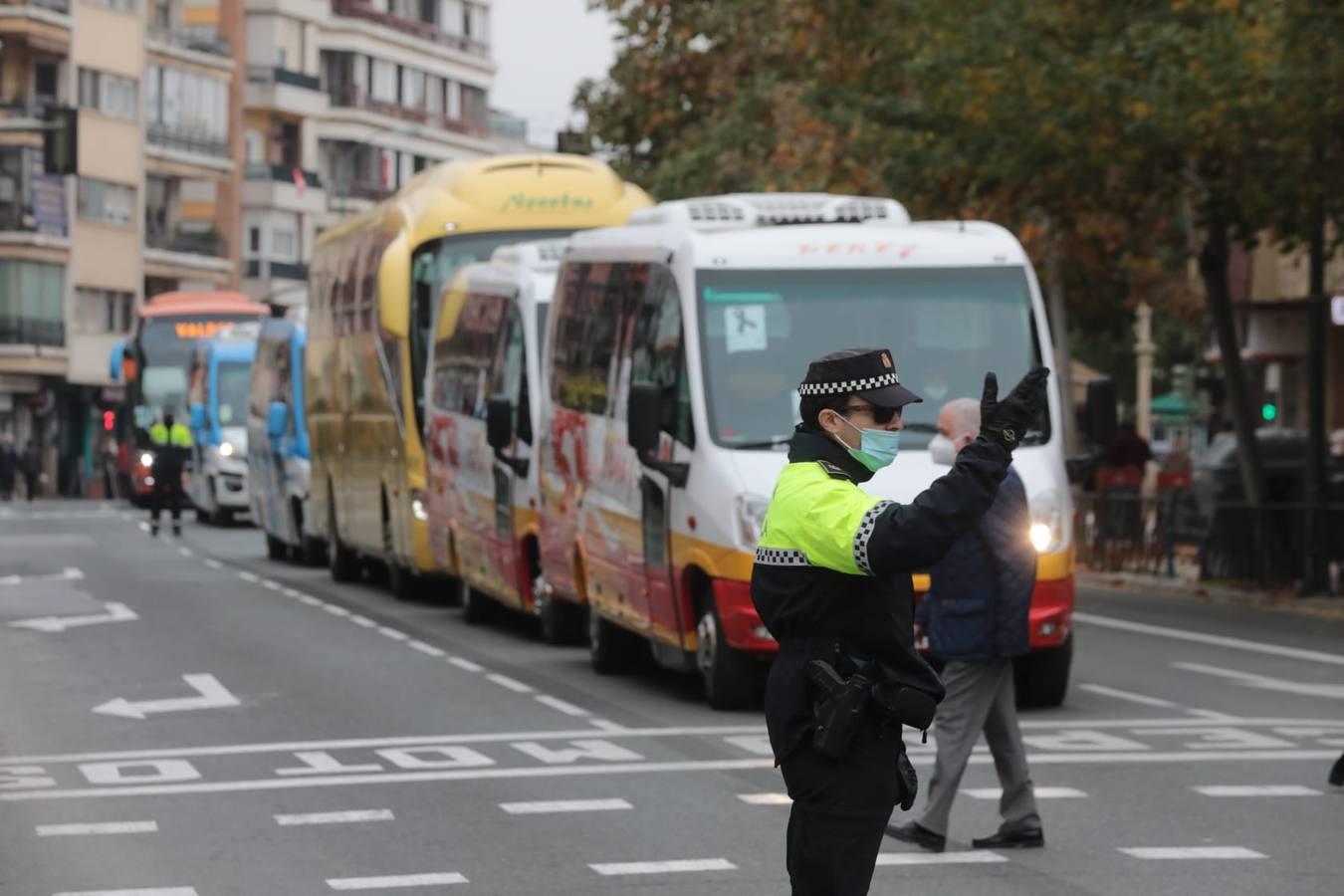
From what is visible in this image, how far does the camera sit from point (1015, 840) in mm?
11922

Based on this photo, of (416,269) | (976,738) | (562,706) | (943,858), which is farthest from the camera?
(416,269)

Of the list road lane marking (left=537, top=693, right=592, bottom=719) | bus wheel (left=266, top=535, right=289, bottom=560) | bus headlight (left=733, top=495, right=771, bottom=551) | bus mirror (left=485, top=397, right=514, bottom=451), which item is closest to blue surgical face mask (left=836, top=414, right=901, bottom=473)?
bus headlight (left=733, top=495, right=771, bottom=551)

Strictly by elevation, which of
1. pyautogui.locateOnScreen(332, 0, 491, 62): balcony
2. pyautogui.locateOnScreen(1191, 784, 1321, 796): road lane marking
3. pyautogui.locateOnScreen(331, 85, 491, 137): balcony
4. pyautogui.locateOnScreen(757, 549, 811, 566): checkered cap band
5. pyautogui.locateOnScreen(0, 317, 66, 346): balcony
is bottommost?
pyautogui.locateOnScreen(1191, 784, 1321, 796): road lane marking

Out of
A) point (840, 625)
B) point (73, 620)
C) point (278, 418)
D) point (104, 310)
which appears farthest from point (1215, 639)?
point (104, 310)

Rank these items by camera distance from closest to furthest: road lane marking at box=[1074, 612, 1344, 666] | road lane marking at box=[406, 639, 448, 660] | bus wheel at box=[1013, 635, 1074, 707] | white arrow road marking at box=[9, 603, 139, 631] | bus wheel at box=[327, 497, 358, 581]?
bus wheel at box=[1013, 635, 1074, 707] < road lane marking at box=[406, 639, 448, 660] < road lane marking at box=[1074, 612, 1344, 666] < white arrow road marking at box=[9, 603, 139, 631] < bus wheel at box=[327, 497, 358, 581]

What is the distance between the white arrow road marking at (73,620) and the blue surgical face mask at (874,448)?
1886 cm

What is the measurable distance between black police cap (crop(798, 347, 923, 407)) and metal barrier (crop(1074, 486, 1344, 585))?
905 inches

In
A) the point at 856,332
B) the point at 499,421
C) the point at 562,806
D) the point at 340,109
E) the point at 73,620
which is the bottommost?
the point at 73,620

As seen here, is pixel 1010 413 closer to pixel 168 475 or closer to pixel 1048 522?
pixel 1048 522

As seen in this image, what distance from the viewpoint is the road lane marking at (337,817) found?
41.6 ft

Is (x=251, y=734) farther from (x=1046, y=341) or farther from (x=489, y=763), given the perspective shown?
(x=1046, y=341)

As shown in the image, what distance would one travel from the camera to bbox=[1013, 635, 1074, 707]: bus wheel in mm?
17625

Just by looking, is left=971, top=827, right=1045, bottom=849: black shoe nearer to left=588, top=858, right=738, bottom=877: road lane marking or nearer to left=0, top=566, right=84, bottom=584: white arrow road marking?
left=588, top=858, right=738, bottom=877: road lane marking

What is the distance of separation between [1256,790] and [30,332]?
75977mm
